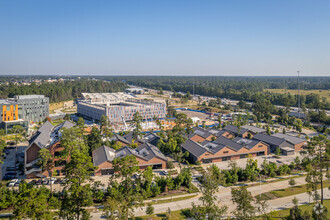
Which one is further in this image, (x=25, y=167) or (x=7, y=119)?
(x=7, y=119)

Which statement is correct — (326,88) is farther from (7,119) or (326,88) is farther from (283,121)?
(7,119)

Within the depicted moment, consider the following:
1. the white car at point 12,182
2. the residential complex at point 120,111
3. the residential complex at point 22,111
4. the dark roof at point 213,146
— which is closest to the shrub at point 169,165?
the dark roof at point 213,146

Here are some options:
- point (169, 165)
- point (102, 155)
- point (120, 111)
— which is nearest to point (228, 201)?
point (169, 165)

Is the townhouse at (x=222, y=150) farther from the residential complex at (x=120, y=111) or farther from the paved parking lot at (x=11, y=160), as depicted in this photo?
the residential complex at (x=120, y=111)

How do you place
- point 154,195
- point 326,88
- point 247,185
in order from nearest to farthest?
point 154,195, point 247,185, point 326,88

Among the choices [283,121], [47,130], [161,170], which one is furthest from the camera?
[283,121]

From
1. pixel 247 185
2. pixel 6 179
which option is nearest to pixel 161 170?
pixel 247 185

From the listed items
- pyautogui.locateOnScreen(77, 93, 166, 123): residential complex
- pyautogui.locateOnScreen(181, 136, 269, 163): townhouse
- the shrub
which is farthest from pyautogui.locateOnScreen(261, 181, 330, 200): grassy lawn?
pyautogui.locateOnScreen(77, 93, 166, 123): residential complex

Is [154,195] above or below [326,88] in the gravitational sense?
below
